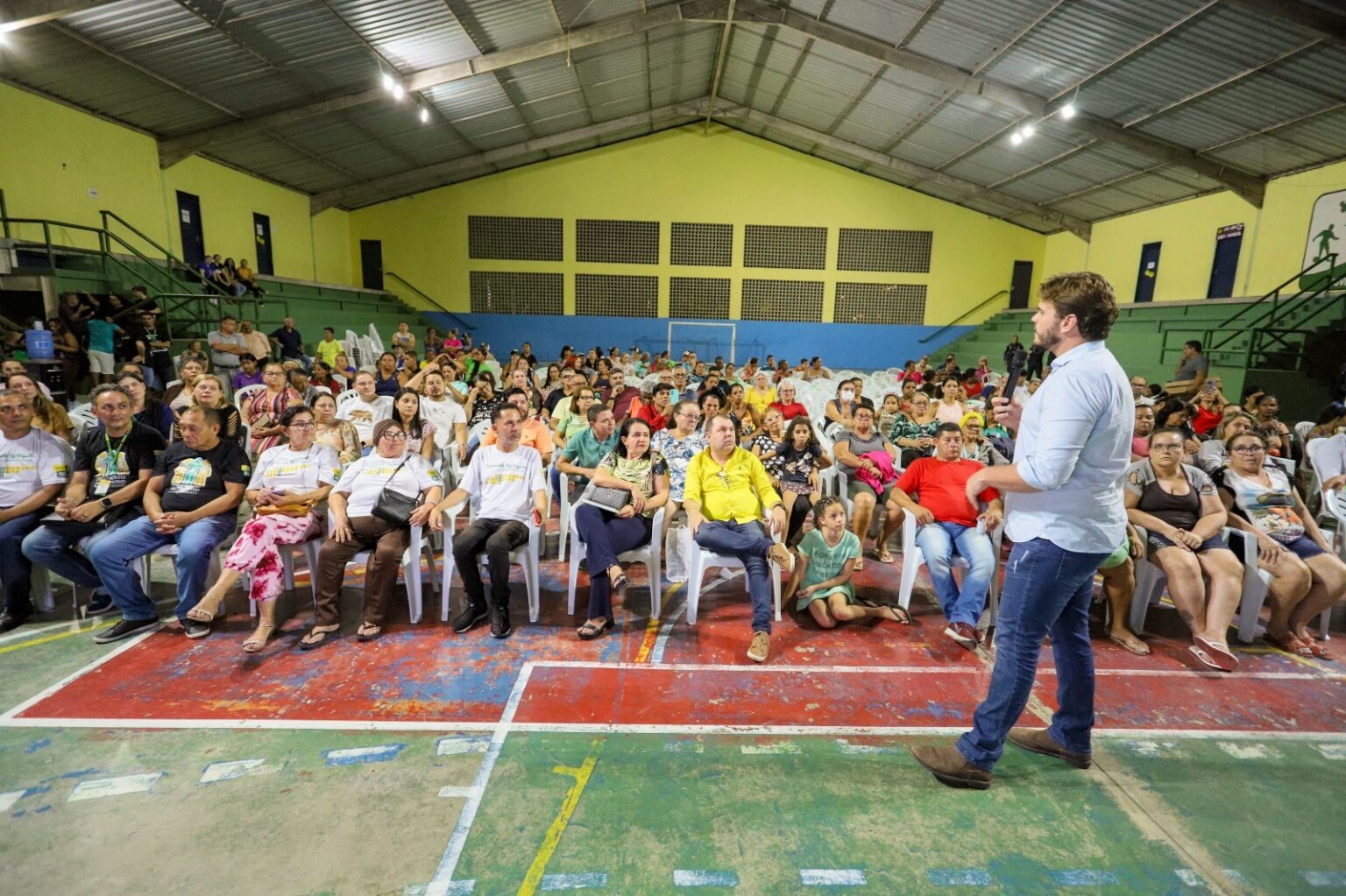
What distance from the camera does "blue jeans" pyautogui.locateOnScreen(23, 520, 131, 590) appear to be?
3400 mm

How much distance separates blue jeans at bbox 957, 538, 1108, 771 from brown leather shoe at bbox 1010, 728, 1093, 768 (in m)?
0.17

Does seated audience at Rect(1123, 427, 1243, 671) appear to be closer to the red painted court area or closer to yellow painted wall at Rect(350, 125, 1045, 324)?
the red painted court area

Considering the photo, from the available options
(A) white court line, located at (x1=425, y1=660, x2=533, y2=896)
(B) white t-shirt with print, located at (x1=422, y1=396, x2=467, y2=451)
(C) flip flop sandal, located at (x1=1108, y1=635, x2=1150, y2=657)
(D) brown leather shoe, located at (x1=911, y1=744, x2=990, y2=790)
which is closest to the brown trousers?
(A) white court line, located at (x1=425, y1=660, x2=533, y2=896)

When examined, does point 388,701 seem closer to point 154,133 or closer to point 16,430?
point 16,430

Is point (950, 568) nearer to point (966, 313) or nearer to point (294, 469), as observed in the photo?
point (294, 469)

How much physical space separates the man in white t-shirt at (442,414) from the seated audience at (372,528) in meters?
1.65

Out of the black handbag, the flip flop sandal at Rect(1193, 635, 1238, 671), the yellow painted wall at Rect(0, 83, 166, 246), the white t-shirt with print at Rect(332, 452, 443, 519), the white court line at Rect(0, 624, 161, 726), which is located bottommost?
the white court line at Rect(0, 624, 161, 726)

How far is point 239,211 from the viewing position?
41.9 ft

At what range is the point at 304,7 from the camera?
7.78 m

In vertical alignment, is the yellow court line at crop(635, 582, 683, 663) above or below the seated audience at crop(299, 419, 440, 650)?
below

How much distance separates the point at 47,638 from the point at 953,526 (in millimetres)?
5033

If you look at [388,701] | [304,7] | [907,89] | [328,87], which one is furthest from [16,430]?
[907,89]

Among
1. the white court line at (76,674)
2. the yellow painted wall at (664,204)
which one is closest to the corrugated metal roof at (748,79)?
the yellow painted wall at (664,204)

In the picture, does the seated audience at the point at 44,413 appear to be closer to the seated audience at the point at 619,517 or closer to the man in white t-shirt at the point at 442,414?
the man in white t-shirt at the point at 442,414
